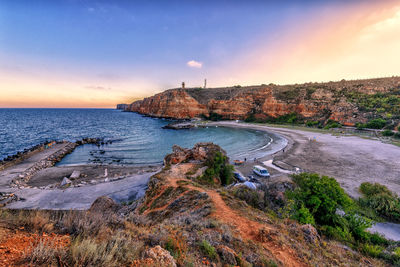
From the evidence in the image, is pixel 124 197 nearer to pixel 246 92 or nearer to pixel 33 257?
pixel 33 257

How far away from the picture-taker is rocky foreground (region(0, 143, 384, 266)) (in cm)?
262

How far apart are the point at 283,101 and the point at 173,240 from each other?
251 feet

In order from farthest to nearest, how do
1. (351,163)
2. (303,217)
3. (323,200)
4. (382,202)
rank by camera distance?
(351,163), (382,202), (323,200), (303,217)

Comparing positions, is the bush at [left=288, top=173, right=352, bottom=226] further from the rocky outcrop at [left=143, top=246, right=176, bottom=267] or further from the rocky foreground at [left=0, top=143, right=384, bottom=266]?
the rocky outcrop at [left=143, top=246, right=176, bottom=267]

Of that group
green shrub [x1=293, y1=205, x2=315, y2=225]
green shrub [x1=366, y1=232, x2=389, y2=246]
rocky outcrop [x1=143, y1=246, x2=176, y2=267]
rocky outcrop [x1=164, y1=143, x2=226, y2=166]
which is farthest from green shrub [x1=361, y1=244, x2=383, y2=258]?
rocky outcrop [x1=164, y1=143, x2=226, y2=166]

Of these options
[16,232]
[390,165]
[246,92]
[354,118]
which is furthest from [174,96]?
[16,232]

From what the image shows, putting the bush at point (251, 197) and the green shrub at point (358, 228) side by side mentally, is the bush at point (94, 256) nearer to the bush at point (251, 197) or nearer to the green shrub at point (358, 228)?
the bush at point (251, 197)

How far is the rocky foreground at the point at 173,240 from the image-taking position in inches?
103

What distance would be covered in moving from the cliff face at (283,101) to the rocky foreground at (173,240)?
200 feet

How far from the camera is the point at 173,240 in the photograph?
415 cm

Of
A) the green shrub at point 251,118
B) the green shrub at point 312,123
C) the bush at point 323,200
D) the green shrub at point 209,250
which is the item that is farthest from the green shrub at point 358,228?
the green shrub at point 251,118

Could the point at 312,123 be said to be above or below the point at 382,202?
above

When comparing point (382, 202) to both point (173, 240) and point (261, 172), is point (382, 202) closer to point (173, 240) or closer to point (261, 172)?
point (261, 172)

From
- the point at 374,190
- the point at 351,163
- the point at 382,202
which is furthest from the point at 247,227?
the point at 351,163
